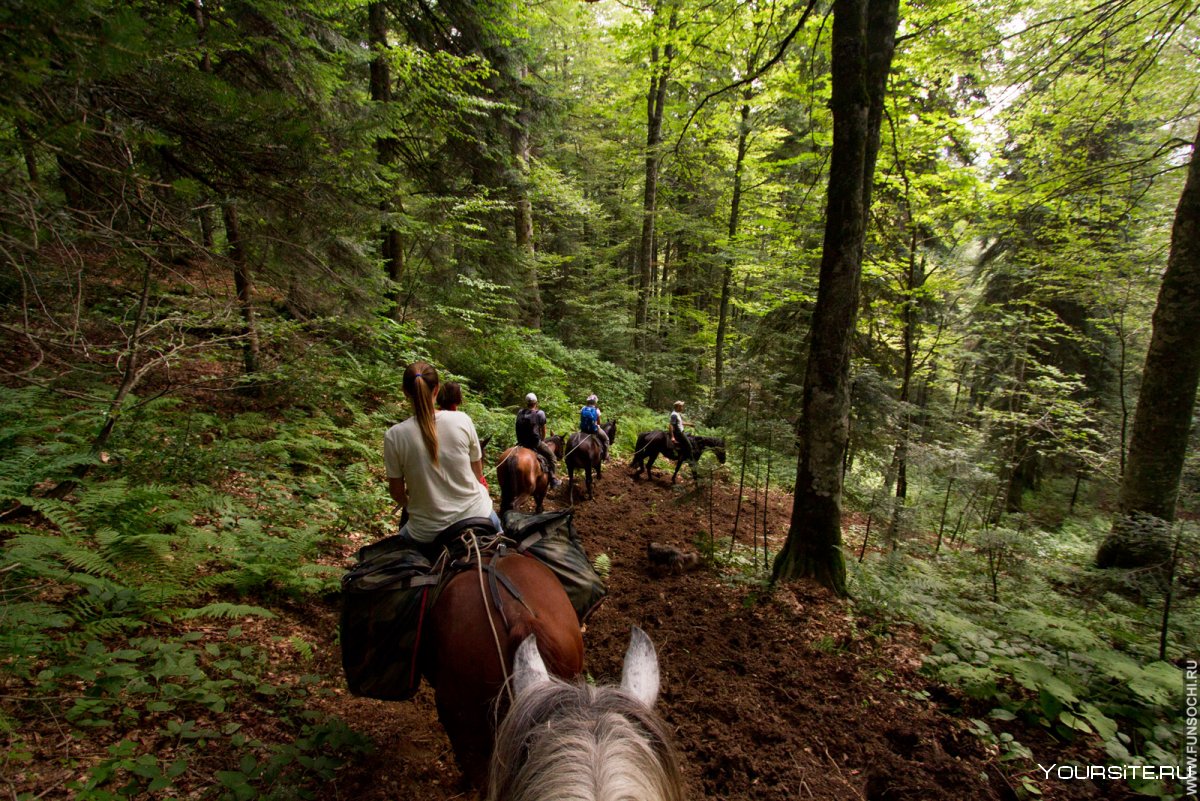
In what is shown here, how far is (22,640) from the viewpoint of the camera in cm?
246

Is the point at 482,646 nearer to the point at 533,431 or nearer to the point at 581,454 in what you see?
the point at 533,431

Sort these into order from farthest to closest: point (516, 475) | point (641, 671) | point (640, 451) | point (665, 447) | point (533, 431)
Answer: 1. point (640, 451)
2. point (665, 447)
3. point (533, 431)
4. point (516, 475)
5. point (641, 671)

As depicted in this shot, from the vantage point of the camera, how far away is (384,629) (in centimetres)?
249

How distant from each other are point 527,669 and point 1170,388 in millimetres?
7826

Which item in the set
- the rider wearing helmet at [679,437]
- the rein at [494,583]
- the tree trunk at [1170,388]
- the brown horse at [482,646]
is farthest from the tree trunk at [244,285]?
the tree trunk at [1170,388]

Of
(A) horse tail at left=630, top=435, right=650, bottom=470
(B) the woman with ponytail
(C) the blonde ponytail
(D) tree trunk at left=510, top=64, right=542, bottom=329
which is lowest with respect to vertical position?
(A) horse tail at left=630, top=435, right=650, bottom=470

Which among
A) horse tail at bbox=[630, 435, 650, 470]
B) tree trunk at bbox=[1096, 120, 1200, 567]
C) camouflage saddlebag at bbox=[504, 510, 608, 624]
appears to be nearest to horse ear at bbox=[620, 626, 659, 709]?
camouflage saddlebag at bbox=[504, 510, 608, 624]

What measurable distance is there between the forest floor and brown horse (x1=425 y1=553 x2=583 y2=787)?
724mm

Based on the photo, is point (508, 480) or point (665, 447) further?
point (665, 447)

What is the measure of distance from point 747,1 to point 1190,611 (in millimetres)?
7290

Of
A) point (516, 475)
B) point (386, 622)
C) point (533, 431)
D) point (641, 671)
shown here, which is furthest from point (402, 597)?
point (533, 431)

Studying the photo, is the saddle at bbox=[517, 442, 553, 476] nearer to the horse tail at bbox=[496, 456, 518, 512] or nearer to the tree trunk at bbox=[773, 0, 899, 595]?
the horse tail at bbox=[496, 456, 518, 512]

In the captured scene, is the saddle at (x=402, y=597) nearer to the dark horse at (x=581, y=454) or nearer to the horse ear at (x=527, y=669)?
the horse ear at (x=527, y=669)

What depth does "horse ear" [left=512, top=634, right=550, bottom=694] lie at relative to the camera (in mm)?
1777
